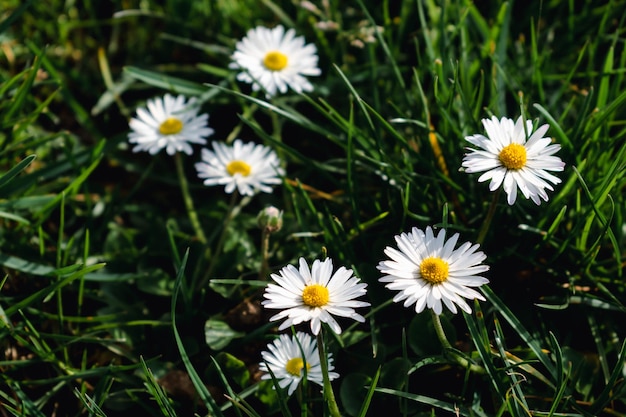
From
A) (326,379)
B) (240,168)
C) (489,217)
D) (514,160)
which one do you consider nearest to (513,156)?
(514,160)

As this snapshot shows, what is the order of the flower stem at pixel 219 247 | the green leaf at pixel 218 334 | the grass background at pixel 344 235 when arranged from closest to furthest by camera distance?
the grass background at pixel 344 235, the green leaf at pixel 218 334, the flower stem at pixel 219 247

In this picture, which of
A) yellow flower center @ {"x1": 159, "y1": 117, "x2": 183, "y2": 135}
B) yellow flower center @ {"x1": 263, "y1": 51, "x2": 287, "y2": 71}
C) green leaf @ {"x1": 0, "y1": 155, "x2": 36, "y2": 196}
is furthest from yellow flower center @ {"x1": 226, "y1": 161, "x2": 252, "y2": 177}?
green leaf @ {"x1": 0, "y1": 155, "x2": 36, "y2": 196}

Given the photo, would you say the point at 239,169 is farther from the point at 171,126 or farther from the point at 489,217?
the point at 489,217

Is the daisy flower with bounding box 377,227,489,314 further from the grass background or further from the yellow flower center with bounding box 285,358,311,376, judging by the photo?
the yellow flower center with bounding box 285,358,311,376

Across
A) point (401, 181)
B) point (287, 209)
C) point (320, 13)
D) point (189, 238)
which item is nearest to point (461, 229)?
point (401, 181)

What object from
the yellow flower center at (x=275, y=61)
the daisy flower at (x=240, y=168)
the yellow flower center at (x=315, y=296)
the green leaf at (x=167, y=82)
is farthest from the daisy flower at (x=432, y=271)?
the green leaf at (x=167, y=82)

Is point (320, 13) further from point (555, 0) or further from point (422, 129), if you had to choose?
point (555, 0)

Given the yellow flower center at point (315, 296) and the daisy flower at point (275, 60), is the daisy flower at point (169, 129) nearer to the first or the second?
the daisy flower at point (275, 60)

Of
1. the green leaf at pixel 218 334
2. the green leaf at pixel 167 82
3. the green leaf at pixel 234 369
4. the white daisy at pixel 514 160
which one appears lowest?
the green leaf at pixel 234 369
